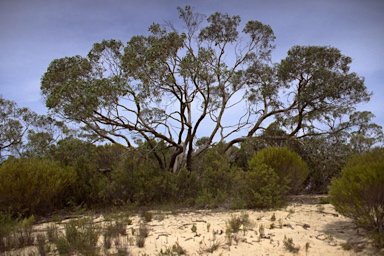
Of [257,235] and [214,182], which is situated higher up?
[214,182]

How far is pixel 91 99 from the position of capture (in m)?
10.7

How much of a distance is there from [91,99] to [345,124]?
10903 mm

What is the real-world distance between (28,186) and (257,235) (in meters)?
6.12

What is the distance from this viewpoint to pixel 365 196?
5781 mm

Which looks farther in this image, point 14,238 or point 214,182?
point 214,182

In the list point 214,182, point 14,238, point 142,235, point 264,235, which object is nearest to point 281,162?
point 214,182

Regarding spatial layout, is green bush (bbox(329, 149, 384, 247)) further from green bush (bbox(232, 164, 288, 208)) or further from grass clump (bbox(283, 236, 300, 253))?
green bush (bbox(232, 164, 288, 208))

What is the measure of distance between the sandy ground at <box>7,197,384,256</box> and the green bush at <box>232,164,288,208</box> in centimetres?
61

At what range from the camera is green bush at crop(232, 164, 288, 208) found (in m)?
9.02

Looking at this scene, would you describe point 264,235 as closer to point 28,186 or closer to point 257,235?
point 257,235

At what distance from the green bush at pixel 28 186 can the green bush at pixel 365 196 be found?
7.38 metres

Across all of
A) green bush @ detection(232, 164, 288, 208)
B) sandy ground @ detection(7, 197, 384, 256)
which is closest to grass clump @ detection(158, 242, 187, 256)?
sandy ground @ detection(7, 197, 384, 256)

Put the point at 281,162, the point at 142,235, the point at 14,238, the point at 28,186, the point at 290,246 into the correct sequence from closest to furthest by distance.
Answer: the point at 290,246 → the point at 14,238 → the point at 142,235 → the point at 28,186 → the point at 281,162

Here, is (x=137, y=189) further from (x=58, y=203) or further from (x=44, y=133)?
(x=44, y=133)
